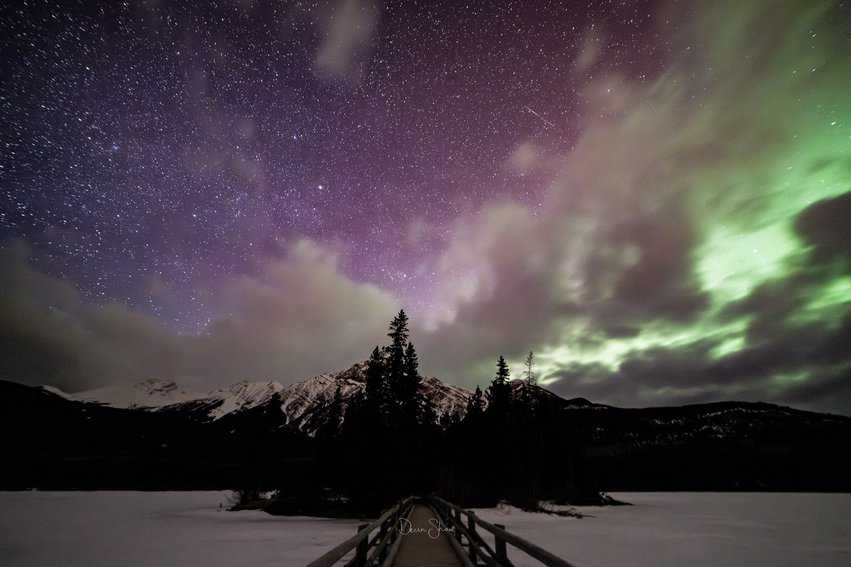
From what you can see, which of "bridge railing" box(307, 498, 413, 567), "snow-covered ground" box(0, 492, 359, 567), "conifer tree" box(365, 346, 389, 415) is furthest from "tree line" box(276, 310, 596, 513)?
"bridge railing" box(307, 498, 413, 567)

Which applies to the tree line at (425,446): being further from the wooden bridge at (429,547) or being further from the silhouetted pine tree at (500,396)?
the wooden bridge at (429,547)

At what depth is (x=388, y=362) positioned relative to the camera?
43594 millimetres

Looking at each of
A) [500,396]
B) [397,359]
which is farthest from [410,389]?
[500,396]

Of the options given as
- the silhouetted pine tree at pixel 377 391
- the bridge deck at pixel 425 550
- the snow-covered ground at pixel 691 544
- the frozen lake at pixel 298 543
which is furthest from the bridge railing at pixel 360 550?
the silhouetted pine tree at pixel 377 391

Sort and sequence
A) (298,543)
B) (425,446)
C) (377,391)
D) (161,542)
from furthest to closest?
(425,446) → (377,391) → (161,542) → (298,543)

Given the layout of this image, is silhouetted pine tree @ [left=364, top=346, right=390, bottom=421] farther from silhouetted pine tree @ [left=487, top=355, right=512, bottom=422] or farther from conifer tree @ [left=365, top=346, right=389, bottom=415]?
silhouetted pine tree @ [left=487, top=355, right=512, bottom=422]

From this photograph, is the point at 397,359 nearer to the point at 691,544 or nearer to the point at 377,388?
the point at 377,388

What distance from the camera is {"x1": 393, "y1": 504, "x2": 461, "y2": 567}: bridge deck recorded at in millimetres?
11953

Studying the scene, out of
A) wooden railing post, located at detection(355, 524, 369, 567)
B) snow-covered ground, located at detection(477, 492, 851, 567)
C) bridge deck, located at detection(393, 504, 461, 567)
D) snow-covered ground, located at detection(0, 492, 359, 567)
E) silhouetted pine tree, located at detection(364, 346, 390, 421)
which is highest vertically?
silhouetted pine tree, located at detection(364, 346, 390, 421)

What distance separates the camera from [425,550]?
14.0 meters

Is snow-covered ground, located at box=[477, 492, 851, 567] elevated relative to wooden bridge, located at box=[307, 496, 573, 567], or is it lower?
lower

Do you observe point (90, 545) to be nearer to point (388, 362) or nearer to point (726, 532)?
point (388, 362)

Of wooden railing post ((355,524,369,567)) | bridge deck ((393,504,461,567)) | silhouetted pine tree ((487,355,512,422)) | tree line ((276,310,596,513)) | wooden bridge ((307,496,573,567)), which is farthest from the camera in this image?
silhouetted pine tree ((487,355,512,422))

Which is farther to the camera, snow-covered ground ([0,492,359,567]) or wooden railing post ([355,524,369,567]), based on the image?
snow-covered ground ([0,492,359,567])
